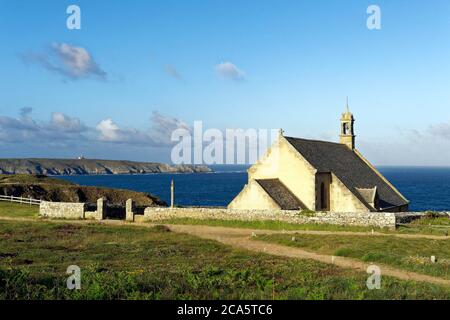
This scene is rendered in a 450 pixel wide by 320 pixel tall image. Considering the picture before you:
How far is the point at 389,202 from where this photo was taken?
143 ft

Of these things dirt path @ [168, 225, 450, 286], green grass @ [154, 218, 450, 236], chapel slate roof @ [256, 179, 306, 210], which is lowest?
dirt path @ [168, 225, 450, 286]

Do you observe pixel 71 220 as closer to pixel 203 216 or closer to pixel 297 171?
pixel 203 216

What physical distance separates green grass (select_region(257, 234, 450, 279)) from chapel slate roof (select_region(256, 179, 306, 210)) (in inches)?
290

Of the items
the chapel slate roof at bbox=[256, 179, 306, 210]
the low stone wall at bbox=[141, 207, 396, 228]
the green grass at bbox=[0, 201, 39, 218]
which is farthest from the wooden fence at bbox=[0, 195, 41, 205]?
the chapel slate roof at bbox=[256, 179, 306, 210]

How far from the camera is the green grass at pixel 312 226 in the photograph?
105 ft

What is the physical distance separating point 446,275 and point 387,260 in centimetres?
354

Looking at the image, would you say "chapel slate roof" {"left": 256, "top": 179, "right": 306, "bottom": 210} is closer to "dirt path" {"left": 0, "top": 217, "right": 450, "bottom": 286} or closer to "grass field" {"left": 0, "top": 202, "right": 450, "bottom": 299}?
"grass field" {"left": 0, "top": 202, "right": 450, "bottom": 299}

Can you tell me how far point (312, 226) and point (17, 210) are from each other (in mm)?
29734

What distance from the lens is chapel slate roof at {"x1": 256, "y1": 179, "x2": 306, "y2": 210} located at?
3737 centimetres

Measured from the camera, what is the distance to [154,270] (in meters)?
17.7

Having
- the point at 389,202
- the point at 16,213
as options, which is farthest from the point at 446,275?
the point at 16,213

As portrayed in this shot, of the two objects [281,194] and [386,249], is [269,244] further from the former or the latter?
[281,194]

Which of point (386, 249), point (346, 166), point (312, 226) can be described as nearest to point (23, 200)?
point (312, 226)

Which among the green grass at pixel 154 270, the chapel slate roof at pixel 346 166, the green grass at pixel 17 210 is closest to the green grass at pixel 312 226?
the green grass at pixel 154 270
